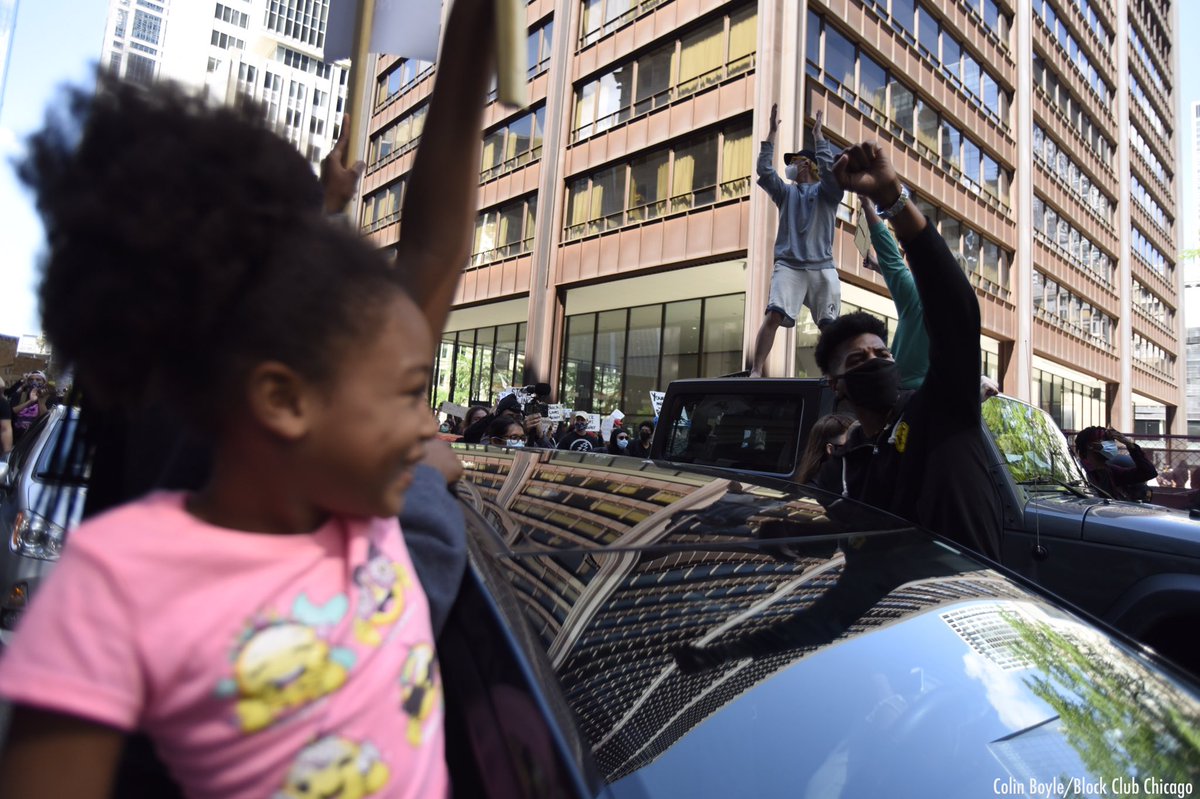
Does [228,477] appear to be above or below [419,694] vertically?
above

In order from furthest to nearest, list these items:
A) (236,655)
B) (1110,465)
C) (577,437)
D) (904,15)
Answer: (904,15), (577,437), (1110,465), (236,655)

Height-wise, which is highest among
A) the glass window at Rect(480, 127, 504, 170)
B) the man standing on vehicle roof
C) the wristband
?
the glass window at Rect(480, 127, 504, 170)

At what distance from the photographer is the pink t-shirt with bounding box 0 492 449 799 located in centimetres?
68

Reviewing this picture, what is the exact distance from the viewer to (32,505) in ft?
5.23

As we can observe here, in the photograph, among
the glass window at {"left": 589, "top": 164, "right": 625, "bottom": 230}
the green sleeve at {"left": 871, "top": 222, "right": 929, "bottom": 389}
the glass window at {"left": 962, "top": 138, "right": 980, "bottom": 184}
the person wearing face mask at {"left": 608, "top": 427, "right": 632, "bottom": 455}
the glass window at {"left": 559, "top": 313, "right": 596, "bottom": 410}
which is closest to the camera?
the green sleeve at {"left": 871, "top": 222, "right": 929, "bottom": 389}

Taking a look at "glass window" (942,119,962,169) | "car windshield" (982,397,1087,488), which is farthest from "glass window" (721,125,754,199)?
"car windshield" (982,397,1087,488)

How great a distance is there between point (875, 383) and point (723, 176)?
633 inches

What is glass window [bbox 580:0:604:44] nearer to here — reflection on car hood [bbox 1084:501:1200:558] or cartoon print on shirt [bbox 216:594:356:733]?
reflection on car hood [bbox 1084:501:1200:558]

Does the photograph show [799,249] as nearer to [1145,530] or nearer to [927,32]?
[1145,530]

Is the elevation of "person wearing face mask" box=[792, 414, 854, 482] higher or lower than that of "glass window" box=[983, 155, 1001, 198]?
lower

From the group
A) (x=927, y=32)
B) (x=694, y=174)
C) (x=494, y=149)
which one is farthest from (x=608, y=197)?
(x=927, y=32)

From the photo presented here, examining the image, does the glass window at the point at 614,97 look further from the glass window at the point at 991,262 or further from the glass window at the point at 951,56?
the glass window at the point at 991,262

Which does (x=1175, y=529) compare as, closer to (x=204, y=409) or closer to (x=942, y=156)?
(x=204, y=409)

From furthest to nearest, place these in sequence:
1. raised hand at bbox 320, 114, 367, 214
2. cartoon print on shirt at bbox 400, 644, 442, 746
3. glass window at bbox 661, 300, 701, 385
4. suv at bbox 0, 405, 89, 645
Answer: glass window at bbox 661, 300, 701, 385 < raised hand at bbox 320, 114, 367, 214 < suv at bbox 0, 405, 89, 645 < cartoon print on shirt at bbox 400, 644, 442, 746
